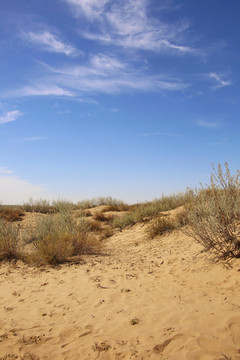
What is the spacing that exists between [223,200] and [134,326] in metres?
3.33

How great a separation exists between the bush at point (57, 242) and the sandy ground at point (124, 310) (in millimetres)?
435

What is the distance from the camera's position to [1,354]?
3.27 metres

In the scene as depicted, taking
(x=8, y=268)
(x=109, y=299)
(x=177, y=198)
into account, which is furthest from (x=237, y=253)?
(x=177, y=198)

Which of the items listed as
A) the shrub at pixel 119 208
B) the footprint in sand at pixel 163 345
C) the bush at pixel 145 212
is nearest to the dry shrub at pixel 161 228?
the bush at pixel 145 212

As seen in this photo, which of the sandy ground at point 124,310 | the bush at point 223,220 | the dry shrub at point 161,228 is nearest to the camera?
the sandy ground at point 124,310

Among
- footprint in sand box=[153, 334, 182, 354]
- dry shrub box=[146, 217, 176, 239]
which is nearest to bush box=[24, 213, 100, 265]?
dry shrub box=[146, 217, 176, 239]

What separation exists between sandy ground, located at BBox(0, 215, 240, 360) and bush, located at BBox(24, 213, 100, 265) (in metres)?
0.43

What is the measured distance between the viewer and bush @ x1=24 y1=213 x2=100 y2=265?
7301 millimetres

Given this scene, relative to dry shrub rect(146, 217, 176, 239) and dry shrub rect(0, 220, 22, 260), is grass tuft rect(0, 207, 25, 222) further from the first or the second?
dry shrub rect(146, 217, 176, 239)

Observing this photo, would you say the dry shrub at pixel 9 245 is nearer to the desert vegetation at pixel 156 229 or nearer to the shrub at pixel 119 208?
the desert vegetation at pixel 156 229

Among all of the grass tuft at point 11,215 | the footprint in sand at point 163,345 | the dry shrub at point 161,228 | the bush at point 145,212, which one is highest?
the grass tuft at point 11,215

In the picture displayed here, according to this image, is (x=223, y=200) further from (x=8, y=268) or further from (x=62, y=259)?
(x=8, y=268)

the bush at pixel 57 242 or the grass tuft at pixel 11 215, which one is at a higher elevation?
the grass tuft at pixel 11 215

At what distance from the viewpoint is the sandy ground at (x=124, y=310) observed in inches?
126
